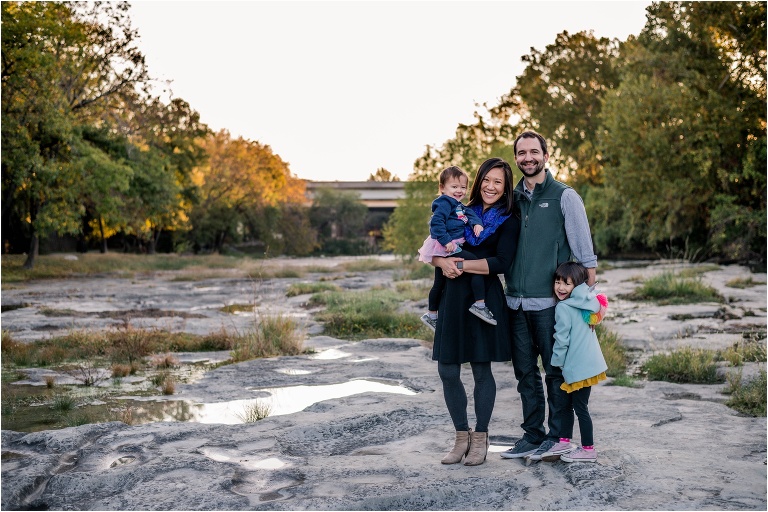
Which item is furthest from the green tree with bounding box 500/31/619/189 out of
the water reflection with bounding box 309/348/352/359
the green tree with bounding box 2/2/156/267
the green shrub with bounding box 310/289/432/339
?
the water reflection with bounding box 309/348/352/359

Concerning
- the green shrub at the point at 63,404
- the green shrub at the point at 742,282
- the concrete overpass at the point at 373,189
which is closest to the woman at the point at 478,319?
the green shrub at the point at 63,404

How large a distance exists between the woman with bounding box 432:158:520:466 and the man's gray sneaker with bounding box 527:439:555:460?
31cm

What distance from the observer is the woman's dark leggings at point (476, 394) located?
559cm

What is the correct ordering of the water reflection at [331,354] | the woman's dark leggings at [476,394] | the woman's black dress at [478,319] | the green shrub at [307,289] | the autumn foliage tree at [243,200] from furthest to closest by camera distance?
the autumn foliage tree at [243,200], the green shrub at [307,289], the water reflection at [331,354], the woman's dark leggings at [476,394], the woman's black dress at [478,319]

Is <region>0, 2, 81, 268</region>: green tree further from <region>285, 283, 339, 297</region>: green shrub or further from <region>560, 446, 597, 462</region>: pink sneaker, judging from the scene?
<region>560, 446, 597, 462</region>: pink sneaker

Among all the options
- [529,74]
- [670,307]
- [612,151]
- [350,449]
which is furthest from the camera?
[529,74]

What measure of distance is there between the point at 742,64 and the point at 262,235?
35.2 m

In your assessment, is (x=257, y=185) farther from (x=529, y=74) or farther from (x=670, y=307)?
(x=670, y=307)

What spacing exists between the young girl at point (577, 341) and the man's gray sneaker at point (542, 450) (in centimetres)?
4

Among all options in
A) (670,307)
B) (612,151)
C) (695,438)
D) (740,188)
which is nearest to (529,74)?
(612,151)

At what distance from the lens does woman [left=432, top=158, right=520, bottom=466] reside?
5.49 m

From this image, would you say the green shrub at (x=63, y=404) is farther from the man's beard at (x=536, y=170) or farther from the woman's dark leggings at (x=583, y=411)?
the man's beard at (x=536, y=170)

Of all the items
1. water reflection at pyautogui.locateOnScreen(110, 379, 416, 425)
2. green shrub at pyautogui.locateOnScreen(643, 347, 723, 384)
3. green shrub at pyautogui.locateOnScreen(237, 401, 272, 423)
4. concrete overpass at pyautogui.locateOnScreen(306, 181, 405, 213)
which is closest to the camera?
green shrub at pyautogui.locateOnScreen(237, 401, 272, 423)

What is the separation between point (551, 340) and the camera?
557cm
